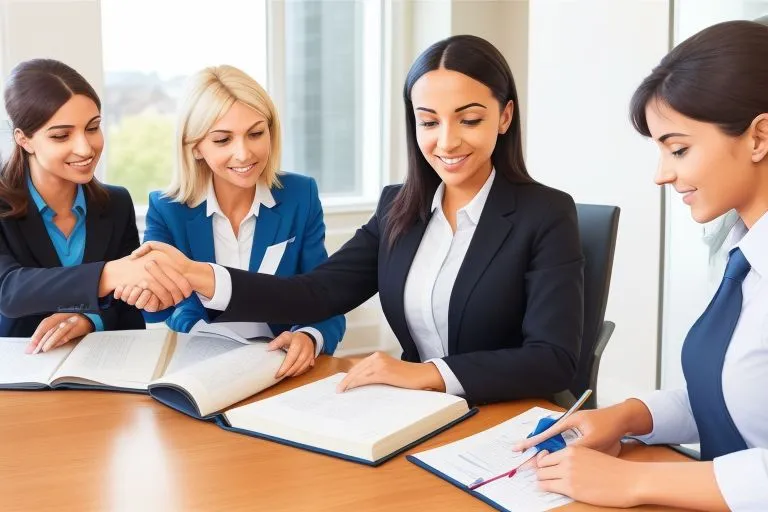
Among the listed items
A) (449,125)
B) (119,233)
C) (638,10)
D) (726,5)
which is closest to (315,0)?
(638,10)

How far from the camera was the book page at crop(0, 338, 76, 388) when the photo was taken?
5.38 ft

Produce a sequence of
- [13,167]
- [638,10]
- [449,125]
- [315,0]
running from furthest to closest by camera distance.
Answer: [315,0], [638,10], [13,167], [449,125]

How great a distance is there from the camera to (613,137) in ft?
11.5

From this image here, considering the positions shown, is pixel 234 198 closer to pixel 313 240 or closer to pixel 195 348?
pixel 313 240

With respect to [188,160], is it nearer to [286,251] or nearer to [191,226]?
[191,226]

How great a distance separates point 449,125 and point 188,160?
0.85m

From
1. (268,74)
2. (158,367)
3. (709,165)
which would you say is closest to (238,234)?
(158,367)

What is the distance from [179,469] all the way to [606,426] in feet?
2.17

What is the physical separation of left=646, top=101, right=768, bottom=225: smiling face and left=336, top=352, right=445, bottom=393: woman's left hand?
55 cm

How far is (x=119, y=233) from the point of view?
230cm

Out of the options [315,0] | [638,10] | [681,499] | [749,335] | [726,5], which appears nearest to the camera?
[681,499]

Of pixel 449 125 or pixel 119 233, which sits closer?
pixel 449 125

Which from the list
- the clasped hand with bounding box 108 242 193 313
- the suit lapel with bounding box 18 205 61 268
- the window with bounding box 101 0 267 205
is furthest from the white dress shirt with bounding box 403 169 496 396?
the window with bounding box 101 0 267 205

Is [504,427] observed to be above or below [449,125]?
below
